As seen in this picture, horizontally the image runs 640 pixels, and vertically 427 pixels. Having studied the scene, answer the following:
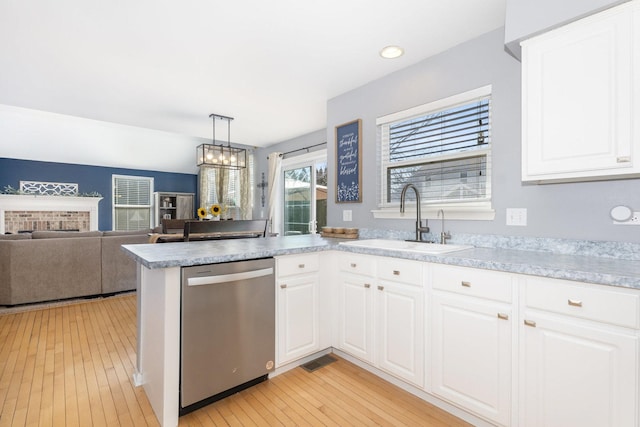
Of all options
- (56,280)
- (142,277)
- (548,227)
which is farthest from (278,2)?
(56,280)

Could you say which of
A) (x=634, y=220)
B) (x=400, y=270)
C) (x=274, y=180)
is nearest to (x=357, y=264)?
(x=400, y=270)

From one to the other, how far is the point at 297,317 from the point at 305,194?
3.29 meters

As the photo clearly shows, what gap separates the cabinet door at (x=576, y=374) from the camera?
1183mm

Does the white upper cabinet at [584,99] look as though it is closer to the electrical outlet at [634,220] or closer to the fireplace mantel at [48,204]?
the electrical outlet at [634,220]

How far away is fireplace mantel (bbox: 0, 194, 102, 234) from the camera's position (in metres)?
7.14

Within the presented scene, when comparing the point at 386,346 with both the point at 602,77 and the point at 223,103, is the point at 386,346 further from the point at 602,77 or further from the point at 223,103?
the point at 223,103

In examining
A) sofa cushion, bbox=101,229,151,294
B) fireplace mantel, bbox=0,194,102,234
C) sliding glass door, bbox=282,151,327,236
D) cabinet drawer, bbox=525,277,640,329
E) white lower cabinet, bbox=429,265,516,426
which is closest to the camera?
cabinet drawer, bbox=525,277,640,329

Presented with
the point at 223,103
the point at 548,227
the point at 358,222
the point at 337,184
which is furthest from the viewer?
the point at 223,103

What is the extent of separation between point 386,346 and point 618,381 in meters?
1.15

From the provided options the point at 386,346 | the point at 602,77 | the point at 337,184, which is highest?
the point at 602,77

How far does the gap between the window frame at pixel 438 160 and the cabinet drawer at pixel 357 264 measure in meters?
0.66

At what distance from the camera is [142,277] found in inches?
77.6

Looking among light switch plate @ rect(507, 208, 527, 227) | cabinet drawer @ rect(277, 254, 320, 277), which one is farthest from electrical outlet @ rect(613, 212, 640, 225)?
cabinet drawer @ rect(277, 254, 320, 277)

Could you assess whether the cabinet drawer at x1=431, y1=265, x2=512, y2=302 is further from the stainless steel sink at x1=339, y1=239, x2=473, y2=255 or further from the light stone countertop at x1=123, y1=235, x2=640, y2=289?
the stainless steel sink at x1=339, y1=239, x2=473, y2=255
